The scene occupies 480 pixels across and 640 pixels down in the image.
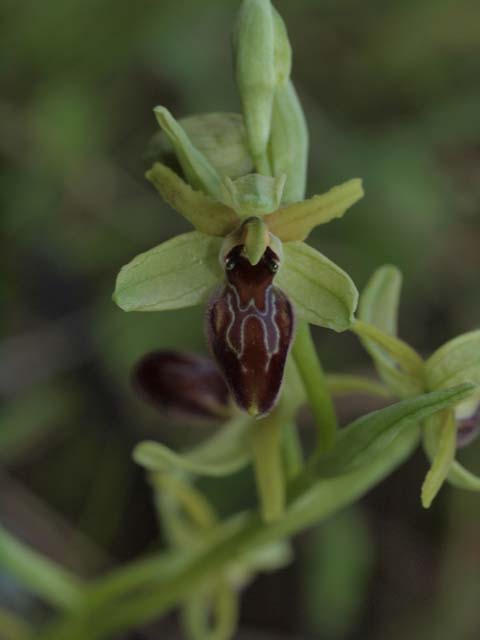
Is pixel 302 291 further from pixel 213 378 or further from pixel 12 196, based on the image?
pixel 12 196

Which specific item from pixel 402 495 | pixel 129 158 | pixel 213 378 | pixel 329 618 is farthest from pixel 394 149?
pixel 213 378

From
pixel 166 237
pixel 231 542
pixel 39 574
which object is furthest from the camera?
pixel 166 237

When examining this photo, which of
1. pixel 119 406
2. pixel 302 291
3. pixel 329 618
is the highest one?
pixel 302 291

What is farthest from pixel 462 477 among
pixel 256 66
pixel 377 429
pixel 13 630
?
pixel 13 630

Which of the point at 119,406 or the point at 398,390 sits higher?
the point at 398,390

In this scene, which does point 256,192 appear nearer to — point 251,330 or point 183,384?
point 251,330

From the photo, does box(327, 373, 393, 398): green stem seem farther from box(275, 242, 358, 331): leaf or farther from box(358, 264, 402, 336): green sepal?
box(275, 242, 358, 331): leaf

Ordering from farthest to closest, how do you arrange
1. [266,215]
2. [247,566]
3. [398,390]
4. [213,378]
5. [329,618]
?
[329,618], [247,566], [213,378], [398,390], [266,215]
